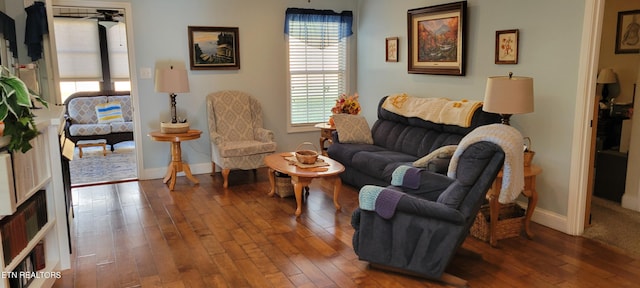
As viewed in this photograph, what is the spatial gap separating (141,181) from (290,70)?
2.41m

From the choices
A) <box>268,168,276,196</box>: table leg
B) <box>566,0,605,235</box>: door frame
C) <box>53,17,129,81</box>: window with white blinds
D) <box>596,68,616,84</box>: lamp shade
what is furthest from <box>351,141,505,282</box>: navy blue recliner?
<box>53,17,129,81</box>: window with white blinds

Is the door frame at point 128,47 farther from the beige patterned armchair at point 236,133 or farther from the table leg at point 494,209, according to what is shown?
the table leg at point 494,209

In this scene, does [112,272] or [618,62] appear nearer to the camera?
[112,272]

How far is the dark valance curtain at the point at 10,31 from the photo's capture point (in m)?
3.96

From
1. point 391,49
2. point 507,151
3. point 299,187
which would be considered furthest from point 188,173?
point 507,151

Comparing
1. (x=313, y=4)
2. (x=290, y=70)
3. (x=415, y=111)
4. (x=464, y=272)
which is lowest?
(x=464, y=272)

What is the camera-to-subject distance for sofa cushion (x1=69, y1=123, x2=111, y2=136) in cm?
734

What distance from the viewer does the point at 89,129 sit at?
24.3 ft

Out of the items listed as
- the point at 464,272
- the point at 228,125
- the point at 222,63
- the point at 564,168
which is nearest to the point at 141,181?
the point at 228,125

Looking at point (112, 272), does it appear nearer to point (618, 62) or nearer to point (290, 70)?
point (290, 70)

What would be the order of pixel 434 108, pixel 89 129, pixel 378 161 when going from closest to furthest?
pixel 378 161
pixel 434 108
pixel 89 129

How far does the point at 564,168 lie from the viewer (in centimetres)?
384

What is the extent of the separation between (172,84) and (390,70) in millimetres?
2698

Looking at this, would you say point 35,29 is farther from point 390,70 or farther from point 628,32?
point 628,32
